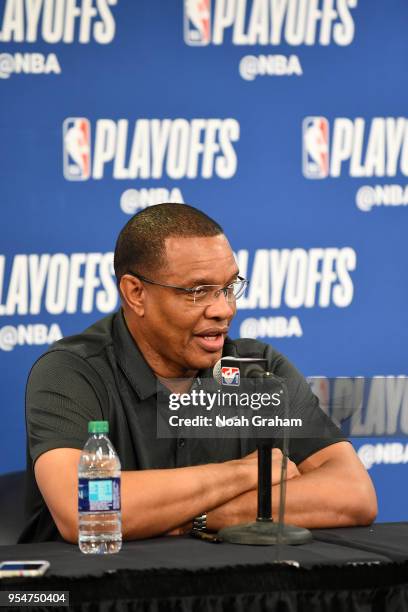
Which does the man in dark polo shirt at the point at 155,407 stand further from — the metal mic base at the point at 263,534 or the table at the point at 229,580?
the table at the point at 229,580

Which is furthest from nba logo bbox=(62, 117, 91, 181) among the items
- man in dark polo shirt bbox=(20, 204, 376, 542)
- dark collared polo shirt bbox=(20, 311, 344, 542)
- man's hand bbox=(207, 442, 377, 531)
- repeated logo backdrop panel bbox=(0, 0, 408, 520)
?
man's hand bbox=(207, 442, 377, 531)

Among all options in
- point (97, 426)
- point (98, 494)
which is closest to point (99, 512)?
point (98, 494)

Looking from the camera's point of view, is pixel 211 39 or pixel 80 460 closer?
pixel 80 460

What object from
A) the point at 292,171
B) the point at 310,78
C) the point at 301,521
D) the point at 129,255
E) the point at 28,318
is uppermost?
the point at 310,78

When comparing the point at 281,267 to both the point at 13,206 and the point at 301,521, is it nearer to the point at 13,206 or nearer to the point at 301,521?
the point at 13,206

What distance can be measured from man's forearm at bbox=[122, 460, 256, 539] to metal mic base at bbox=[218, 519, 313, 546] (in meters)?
0.15

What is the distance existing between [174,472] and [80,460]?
8.7 inches

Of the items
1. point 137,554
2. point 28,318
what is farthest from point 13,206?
point 137,554

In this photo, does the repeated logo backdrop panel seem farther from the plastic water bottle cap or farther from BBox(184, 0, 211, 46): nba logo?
the plastic water bottle cap

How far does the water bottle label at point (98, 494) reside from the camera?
212 centimetres

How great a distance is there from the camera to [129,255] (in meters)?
2.94

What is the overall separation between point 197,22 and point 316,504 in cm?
248

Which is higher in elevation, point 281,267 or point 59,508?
point 281,267

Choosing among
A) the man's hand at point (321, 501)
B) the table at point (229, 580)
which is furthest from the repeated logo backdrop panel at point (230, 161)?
the table at point (229, 580)
